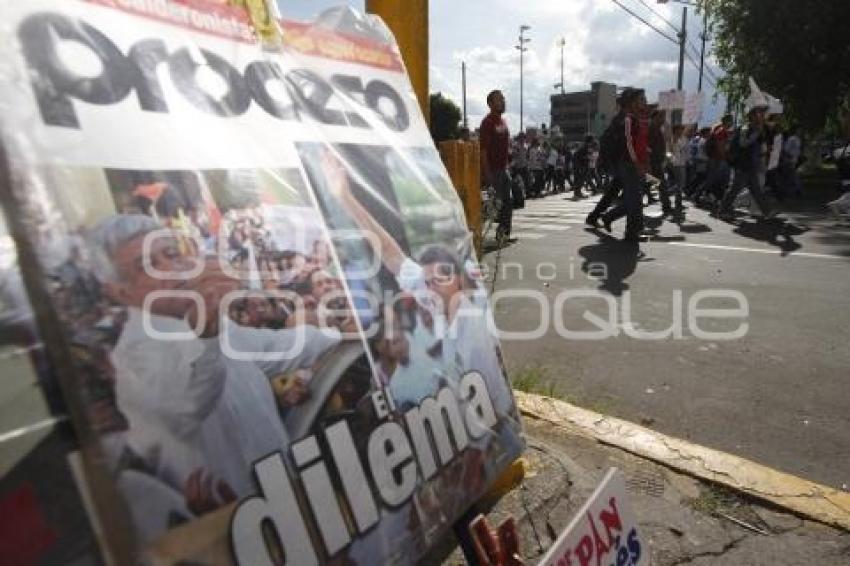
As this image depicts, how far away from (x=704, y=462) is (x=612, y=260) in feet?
14.5

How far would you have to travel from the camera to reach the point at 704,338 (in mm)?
4352

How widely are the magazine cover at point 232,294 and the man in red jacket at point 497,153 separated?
5845 mm

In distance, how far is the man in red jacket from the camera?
757 centimetres

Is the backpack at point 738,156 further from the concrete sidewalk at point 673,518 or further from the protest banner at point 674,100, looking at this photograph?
the protest banner at point 674,100

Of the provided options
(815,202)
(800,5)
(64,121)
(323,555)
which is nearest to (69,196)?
(64,121)

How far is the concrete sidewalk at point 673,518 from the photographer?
215 cm

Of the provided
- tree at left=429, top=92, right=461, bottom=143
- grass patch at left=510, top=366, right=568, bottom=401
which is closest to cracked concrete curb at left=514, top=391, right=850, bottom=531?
grass patch at left=510, top=366, right=568, bottom=401

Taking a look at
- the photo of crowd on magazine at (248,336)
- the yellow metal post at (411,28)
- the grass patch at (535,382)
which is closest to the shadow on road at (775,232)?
the grass patch at (535,382)

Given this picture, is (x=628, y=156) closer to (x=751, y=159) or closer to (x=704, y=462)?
(x=751, y=159)

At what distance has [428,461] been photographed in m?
1.54

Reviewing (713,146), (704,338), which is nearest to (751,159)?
(713,146)

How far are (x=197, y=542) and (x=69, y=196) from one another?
58 cm

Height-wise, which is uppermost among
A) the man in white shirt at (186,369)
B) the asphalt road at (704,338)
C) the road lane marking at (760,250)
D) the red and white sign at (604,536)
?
the man in white shirt at (186,369)

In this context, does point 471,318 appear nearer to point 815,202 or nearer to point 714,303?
point 714,303
